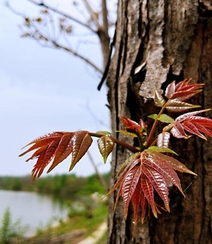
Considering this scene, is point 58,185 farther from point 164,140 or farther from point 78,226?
point 164,140

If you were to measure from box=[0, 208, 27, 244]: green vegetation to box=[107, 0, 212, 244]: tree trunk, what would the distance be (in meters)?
2.80

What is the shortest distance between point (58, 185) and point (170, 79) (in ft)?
10.2

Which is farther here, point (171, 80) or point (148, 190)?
point (171, 80)

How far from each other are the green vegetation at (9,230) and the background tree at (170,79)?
2.80m

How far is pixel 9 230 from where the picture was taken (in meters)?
3.15

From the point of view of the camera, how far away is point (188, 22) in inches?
22.5

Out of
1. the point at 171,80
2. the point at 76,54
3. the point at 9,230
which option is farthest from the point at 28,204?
the point at 171,80

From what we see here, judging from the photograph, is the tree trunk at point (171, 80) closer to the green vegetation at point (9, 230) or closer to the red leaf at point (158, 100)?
the red leaf at point (158, 100)

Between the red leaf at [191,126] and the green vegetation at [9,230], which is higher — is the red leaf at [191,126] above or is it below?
above

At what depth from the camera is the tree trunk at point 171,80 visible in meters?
0.54

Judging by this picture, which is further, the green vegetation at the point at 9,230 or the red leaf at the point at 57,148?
the green vegetation at the point at 9,230

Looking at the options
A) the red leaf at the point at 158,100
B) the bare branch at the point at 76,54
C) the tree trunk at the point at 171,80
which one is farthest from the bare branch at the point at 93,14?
the red leaf at the point at 158,100

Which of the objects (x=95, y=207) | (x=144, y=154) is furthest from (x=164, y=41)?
(x=95, y=207)

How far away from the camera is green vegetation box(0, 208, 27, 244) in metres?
3.06
